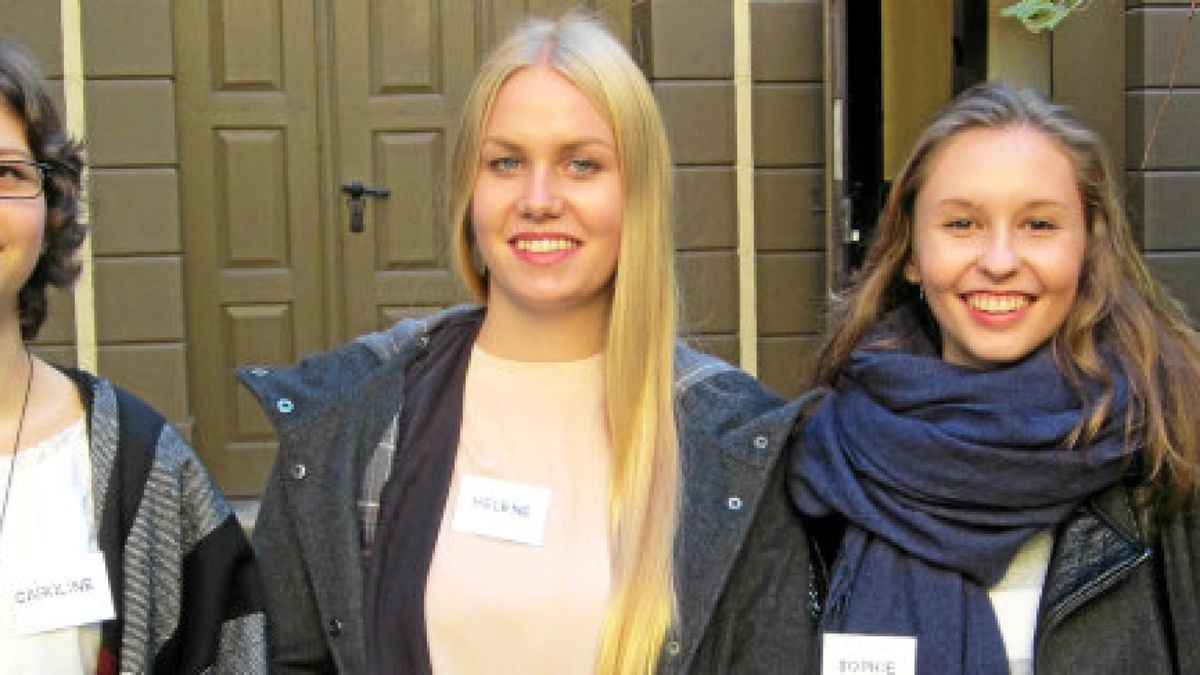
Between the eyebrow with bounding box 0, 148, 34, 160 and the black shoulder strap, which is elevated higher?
the eyebrow with bounding box 0, 148, 34, 160

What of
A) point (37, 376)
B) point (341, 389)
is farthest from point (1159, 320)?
point (37, 376)

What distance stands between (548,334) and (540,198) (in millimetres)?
244

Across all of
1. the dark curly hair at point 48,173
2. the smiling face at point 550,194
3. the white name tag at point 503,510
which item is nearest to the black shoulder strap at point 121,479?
the dark curly hair at point 48,173

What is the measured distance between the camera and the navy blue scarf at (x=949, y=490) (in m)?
2.02

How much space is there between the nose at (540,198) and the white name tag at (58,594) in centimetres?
78

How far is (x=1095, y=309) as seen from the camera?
2168 millimetres

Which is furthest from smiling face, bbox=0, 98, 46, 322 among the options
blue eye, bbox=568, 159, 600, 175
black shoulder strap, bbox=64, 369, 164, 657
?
blue eye, bbox=568, 159, 600, 175

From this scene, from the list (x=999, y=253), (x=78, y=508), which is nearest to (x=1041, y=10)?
(x=999, y=253)

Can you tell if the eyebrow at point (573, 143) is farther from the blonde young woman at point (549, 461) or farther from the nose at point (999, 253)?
the nose at point (999, 253)

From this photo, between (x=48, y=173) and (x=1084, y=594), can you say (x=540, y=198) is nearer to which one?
(x=48, y=173)

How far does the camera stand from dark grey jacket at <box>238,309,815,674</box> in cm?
200

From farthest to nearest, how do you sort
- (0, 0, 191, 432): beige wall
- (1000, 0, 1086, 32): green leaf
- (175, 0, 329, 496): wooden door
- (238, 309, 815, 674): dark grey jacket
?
(175, 0, 329, 496): wooden door, (0, 0, 191, 432): beige wall, (1000, 0, 1086, 32): green leaf, (238, 309, 815, 674): dark grey jacket

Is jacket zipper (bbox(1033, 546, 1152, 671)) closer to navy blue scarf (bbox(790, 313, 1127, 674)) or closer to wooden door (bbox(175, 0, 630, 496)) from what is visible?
navy blue scarf (bbox(790, 313, 1127, 674))

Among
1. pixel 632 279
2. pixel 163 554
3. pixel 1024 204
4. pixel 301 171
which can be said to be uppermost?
pixel 301 171
